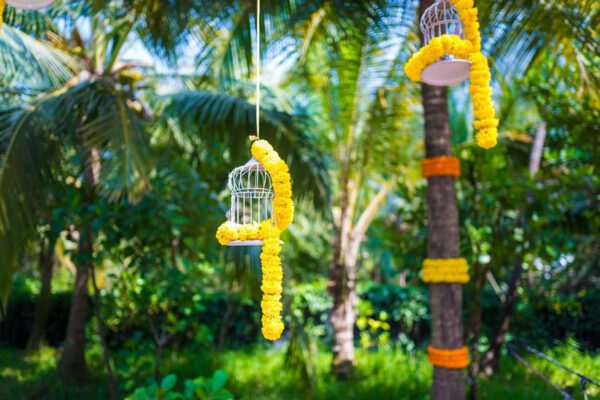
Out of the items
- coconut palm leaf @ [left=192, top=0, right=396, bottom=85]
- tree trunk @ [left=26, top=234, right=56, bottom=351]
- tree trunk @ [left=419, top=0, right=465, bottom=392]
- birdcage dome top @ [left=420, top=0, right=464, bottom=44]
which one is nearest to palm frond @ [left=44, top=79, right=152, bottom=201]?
coconut palm leaf @ [left=192, top=0, right=396, bottom=85]

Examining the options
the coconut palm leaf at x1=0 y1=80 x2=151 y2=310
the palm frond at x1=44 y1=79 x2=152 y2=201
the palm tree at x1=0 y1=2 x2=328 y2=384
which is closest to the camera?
the coconut palm leaf at x1=0 y1=80 x2=151 y2=310

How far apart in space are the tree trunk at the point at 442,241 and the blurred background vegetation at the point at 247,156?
0.89 meters

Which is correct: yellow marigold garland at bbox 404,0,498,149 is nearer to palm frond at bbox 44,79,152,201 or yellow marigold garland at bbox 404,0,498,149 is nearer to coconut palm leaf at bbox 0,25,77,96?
palm frond at bbox 44,79,152,201

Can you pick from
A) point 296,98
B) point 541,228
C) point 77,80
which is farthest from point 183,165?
point 541,228

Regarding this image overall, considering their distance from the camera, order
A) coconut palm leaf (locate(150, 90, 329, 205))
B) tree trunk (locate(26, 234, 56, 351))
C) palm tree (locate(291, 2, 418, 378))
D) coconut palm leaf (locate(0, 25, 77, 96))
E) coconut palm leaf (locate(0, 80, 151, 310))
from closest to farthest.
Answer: coconut palm leaf (locate(0, 80, 151, 310)) → coconut palm leaf (locate(0, 25, 77, 96)) → coconut palm leaf (locate(150, 90, 329, 205)) → palm tree (locate(291, 2, 418, 378)) → tree trunk (locate(26, 234, 56, 351))

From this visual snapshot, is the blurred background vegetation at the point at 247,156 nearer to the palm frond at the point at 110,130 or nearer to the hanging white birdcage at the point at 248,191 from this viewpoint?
the palm frond at the point at 110,130

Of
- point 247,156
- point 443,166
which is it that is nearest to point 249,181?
point 443,166

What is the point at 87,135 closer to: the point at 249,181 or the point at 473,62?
the point at 249,181

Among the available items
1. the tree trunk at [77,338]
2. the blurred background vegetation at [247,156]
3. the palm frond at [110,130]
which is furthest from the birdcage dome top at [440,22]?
the tree trunk at [77,338]

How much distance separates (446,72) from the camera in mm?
2574

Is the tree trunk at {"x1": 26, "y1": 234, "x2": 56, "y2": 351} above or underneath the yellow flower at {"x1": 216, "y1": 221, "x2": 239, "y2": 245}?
underneath

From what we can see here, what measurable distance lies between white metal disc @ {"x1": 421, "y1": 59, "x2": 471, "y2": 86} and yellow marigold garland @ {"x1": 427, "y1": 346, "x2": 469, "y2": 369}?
6.83ft

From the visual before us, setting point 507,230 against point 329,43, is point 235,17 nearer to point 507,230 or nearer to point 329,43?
point 329,43

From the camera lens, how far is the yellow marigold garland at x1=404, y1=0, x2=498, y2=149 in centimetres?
231
